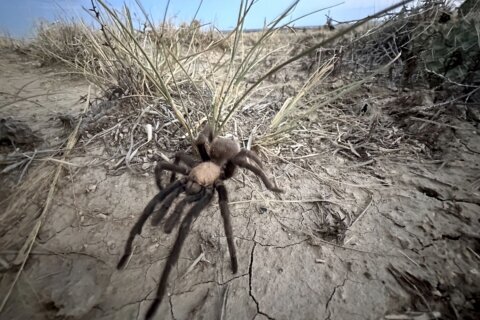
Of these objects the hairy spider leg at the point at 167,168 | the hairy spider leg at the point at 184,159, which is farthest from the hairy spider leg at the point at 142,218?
the hairy spider leg at the point at 184,159

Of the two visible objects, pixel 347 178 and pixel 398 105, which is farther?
pixel 398 105

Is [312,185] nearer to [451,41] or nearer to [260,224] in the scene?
[260,224]

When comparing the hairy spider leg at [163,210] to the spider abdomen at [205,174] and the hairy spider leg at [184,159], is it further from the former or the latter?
the hairy spider leg at [184,159]

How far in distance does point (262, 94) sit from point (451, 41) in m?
1.72

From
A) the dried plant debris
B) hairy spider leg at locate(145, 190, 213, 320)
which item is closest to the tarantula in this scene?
hairy spider leg at locate(145, 190, 213, 320)

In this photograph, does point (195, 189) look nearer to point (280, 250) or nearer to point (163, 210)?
point (163, 210)

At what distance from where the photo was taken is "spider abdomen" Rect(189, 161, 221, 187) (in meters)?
1.33

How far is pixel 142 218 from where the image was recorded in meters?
1.15

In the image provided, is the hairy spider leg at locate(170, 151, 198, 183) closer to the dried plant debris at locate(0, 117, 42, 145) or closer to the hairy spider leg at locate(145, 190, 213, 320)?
the hairy spider leg at locate(145, 190, 213, 320)

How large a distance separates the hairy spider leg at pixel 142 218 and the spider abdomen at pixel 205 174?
0.32 ft

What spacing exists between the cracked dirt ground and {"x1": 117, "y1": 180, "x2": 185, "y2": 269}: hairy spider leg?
6 centimetres

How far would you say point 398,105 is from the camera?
2211mm

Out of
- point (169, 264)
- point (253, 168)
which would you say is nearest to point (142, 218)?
point (169, 264)

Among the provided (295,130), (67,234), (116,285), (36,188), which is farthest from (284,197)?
(36,188)
